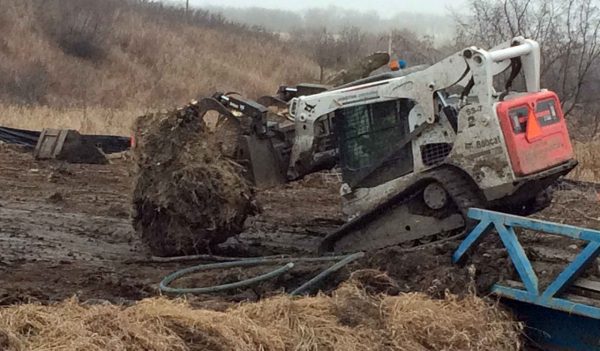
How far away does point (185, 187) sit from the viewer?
8078mm

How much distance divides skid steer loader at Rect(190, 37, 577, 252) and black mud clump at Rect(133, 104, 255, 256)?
1.12ft

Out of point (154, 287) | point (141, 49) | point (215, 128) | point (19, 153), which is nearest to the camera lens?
point (154, 287)

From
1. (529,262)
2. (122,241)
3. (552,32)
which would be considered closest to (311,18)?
(552,32)

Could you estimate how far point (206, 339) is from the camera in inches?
195

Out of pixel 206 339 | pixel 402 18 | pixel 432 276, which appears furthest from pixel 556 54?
pixel 402 18

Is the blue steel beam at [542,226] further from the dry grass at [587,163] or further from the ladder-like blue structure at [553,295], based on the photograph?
the dry grass at [587,163]

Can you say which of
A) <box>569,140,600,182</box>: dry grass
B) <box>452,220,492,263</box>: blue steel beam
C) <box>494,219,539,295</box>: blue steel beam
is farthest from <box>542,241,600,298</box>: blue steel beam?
<box>569,140,600,182</box>: dry grass

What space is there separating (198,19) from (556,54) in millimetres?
29830

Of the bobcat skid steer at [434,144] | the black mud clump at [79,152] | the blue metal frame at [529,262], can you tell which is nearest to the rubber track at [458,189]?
the bobcat skid steer at [434,144]

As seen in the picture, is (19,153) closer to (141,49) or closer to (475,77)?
(475,77)

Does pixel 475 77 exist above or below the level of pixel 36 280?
above

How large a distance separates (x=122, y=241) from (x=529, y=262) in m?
4.74

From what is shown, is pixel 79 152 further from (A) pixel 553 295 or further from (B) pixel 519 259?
(A) pixel 553 295

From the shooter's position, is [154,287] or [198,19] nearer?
[154,287]
